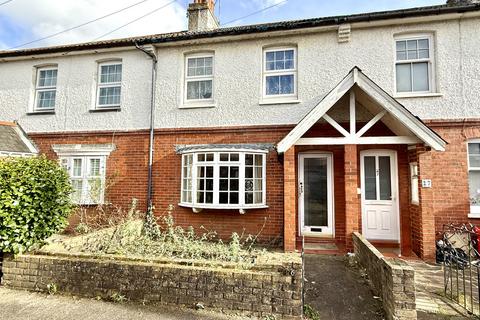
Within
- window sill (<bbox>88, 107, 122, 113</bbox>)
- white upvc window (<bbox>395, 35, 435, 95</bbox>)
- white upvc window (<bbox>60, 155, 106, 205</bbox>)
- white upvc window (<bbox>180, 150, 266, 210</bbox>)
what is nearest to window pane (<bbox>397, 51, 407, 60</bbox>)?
white upvc window (<bbox>395, 35, 435, 95</bbox>)

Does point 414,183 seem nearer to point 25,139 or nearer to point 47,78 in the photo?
point 25,139

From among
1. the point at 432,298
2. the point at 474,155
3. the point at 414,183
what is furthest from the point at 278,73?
the point at 432,298

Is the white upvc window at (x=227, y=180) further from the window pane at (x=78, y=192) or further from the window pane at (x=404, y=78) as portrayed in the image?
the window pane at (x=404, y=78)

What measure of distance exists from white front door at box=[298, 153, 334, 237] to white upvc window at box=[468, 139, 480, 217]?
358 cm

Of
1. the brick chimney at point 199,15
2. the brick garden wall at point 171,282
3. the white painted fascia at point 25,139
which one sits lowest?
the brick garden wall at point 171,282

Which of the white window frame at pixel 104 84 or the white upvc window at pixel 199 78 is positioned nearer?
the white upvc window at pixel 199 78

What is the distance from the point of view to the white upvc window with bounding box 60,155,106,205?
30.5 ft

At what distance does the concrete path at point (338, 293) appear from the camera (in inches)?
176

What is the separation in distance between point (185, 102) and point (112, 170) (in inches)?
135

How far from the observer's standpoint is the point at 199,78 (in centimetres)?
938

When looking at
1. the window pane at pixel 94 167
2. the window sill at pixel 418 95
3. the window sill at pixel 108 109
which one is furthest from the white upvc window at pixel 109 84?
the window sill at pixel 418 95

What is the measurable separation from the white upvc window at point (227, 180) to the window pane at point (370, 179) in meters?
3.05

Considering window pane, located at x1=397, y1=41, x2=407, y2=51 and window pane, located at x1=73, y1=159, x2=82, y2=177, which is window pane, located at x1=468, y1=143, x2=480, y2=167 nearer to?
window pane, located at x1=397, y1=41, x2=407, y2=51

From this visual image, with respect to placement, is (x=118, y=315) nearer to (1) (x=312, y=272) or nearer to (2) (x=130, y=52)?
(1) (x=312, y=272)
